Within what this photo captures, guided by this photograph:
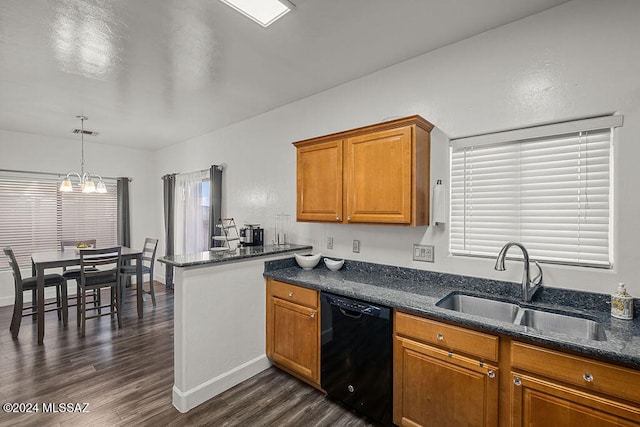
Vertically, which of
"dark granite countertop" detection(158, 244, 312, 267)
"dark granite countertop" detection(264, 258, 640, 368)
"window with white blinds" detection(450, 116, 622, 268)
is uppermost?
"window with white blinds" detection(450, 116, 622, 268)

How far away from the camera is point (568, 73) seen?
1.85 m

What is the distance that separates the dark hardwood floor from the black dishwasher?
18cm

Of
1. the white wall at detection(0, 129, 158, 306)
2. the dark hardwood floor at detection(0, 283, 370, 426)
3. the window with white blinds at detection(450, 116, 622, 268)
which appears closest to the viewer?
the window with white blinds at detection(450, 116, 622, 268)

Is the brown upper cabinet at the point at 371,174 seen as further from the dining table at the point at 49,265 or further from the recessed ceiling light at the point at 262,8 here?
the dining table at the point at 49,265

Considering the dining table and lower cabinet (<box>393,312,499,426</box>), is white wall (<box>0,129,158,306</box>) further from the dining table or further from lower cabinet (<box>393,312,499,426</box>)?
lower cabinet (<box>393,312,499,426</box>)

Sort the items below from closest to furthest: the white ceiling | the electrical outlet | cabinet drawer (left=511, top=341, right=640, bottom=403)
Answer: cabinet drawer (left=511, top=341, right=640, bottom=403) < the white ceiling < the electrical outlet

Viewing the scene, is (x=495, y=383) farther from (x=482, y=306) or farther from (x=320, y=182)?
(x=320, y=182)

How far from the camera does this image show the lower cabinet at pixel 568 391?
1.26 meters

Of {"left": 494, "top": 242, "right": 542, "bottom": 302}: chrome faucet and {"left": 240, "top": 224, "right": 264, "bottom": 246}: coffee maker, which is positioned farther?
{"left": 240, "top": 224, "right": 264, "bottom": 246}: coffee maker

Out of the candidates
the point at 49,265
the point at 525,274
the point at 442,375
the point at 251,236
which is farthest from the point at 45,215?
the point at 525,274

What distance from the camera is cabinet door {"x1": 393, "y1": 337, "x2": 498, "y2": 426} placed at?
160 centimetres

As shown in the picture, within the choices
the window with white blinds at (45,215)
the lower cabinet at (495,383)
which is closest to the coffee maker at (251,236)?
the lower cabinet at (495,383)

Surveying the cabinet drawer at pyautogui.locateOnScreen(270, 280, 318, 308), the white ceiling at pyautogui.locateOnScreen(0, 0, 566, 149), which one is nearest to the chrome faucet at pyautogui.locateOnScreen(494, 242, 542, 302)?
the cabinet drawer at pyautogui.locateOnScreen(270, 280, 318, 308)

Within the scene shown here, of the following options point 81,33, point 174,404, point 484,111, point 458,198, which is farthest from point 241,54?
point 174,404
